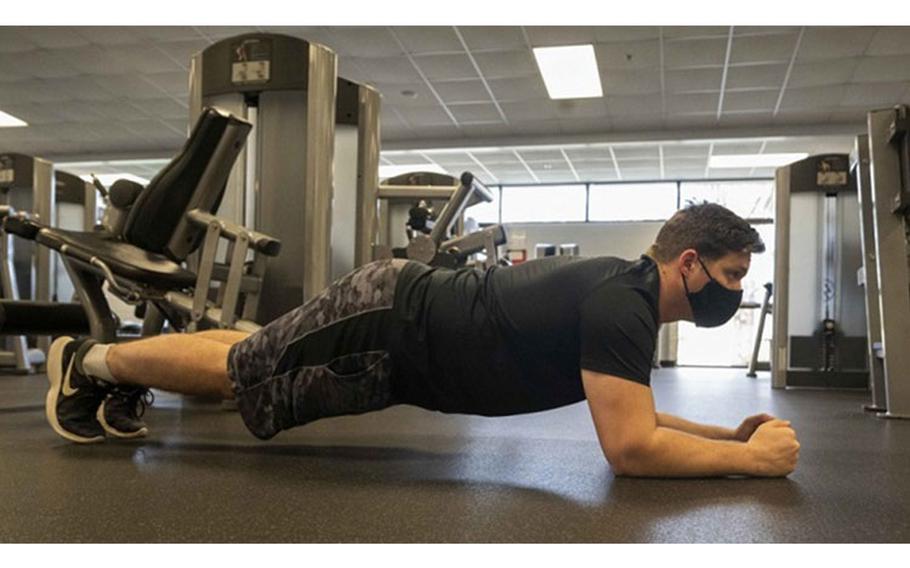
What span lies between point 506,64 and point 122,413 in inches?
207

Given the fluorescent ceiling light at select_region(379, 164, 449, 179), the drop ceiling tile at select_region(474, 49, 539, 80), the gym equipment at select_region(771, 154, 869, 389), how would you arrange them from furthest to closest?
the fluorescent ceiling light at select_region(379, 164, 449, 179)
the drop ceiling tile at select_region(474, 49, 539, 80)
the gym equipment at select_region(771, 154, 869, 389)

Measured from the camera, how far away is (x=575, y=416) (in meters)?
2.82

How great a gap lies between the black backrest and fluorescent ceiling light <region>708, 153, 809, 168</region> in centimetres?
770

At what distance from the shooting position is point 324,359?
1556 mm

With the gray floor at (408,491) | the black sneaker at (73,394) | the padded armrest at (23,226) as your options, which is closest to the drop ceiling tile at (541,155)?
the padded armrest at (23,226)

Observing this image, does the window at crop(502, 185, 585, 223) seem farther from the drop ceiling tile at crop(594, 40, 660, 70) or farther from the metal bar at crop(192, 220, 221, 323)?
the metal bar at crop(192, 220, 221, 323)

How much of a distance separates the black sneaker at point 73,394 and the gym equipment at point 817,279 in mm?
4509

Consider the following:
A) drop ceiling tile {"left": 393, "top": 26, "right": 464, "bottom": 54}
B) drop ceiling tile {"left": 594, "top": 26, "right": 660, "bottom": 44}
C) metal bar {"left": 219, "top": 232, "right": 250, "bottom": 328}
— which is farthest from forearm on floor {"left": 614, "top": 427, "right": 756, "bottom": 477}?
drop ceiling tile {"left": 393, "top": 26, "right": 464, "bottom": 54}

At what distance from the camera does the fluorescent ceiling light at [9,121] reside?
8179 millimetres

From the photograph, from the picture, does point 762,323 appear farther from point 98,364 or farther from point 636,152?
point 98,364

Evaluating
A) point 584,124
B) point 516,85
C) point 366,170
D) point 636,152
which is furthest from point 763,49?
point 366,170

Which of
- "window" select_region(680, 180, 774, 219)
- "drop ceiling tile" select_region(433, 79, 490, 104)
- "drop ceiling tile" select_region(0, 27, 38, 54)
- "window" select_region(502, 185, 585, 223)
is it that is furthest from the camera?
"window" select_region(502, 185, 585, 223)

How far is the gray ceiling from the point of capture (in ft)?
19.4
